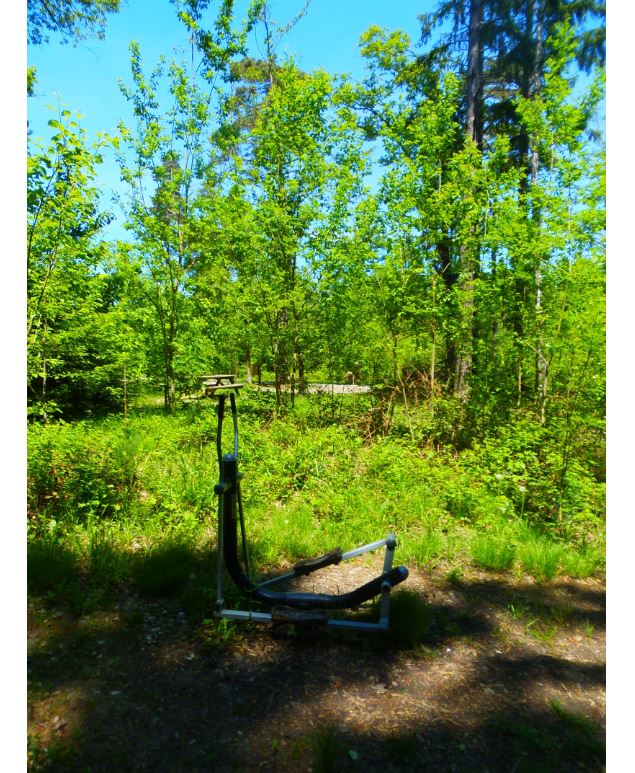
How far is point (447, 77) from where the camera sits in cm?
770

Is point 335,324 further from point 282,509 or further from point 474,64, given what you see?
point 474,64

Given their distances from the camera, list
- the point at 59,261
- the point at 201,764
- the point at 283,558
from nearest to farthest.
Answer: the point at 201,764 < the point at 283,558 < the point at 59,261

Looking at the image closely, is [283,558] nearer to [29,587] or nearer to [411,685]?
[411,685]

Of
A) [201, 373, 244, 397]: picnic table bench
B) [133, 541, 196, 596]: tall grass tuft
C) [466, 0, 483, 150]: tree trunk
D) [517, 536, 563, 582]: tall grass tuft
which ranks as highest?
[466, 0, 483, 150]: tree trunk

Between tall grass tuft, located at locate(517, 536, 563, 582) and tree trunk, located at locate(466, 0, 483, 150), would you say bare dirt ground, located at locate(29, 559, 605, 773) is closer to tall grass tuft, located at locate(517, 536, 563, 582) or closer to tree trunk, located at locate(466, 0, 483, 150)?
tall grass tuft, located at locate(517, 536, 563, 582)

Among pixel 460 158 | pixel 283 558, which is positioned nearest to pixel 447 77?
pixel 460 158

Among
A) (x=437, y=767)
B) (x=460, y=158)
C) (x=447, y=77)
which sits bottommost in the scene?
(x=437, y=767)

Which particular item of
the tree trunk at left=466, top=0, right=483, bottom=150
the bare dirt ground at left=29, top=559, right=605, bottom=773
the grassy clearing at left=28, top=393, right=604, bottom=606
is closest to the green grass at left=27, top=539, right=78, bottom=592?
the grassy clearing at left=28, top=393, right=604, bottom=606

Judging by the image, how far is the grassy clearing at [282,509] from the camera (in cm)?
328

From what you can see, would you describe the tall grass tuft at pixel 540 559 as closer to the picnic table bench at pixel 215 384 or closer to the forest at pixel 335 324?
the forest at pixel 335 324

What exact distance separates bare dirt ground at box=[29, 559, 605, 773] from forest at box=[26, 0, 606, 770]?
1.22 feet

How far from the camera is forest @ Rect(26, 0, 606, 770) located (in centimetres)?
380

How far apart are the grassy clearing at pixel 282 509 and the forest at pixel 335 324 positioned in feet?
0.09
